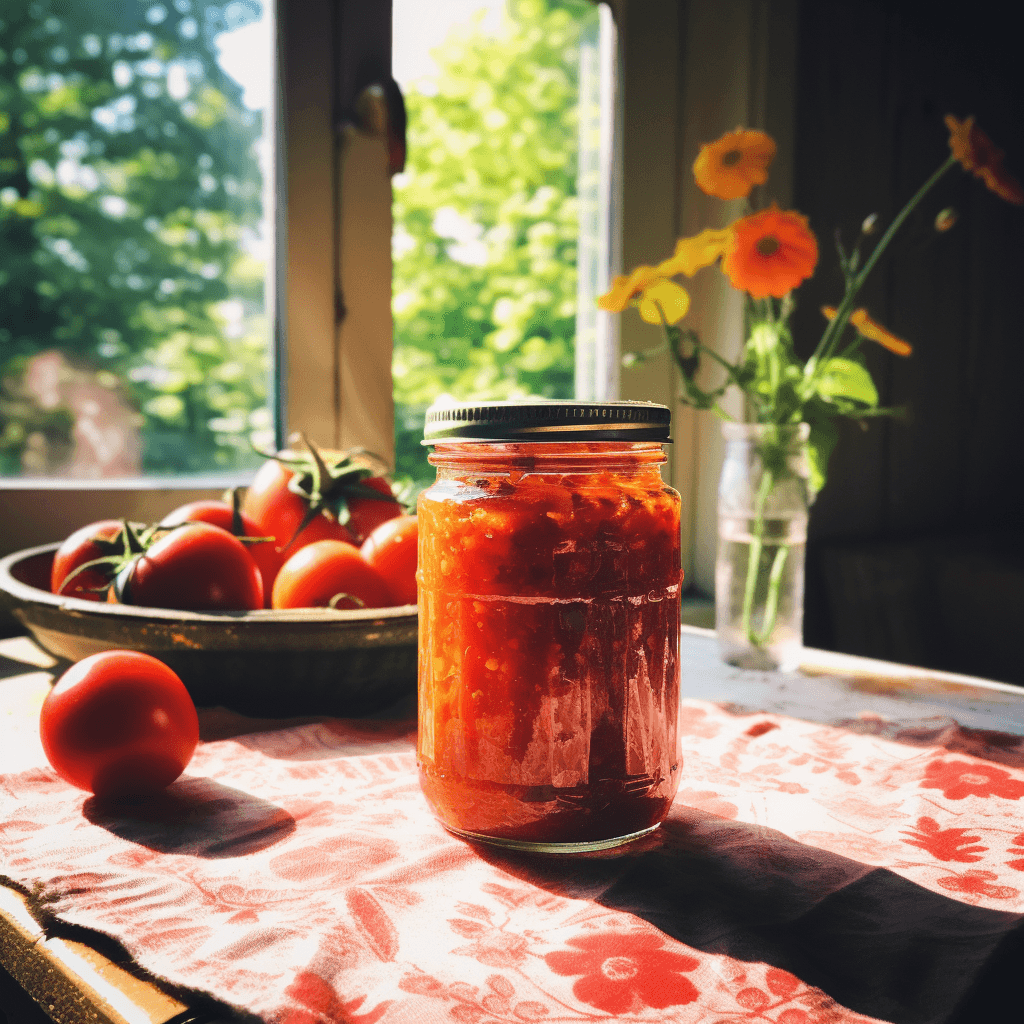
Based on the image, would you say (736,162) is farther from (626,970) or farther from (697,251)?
(626,970)

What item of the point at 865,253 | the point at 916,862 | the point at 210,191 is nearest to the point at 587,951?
the point at 916,862

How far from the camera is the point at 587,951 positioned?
421 millimetres

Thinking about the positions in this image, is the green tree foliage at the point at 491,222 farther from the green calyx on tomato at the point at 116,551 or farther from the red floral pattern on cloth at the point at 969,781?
the red floral pattern on cloth at the point at 969,781

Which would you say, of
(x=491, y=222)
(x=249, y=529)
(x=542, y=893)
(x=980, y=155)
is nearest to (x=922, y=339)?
(x=491, y=222)

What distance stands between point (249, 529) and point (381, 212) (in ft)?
Result: 1.95

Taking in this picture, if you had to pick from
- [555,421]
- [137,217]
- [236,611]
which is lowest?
[236,611]

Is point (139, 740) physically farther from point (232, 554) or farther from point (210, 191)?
point (210, 191)

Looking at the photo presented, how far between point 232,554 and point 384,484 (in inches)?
10.9

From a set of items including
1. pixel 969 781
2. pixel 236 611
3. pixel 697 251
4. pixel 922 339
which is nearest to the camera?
pixel 969 781

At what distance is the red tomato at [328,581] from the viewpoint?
82 cm

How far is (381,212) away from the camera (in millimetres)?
1331

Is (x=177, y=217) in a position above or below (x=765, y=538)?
above

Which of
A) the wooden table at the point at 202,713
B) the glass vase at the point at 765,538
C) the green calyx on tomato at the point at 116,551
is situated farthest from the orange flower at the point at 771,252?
the green calyx on tomato at the point at 116,551

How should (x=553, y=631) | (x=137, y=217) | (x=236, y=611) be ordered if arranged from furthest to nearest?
(x=137, y=217)
(x=236, y=611)
(x=553, y=631)
